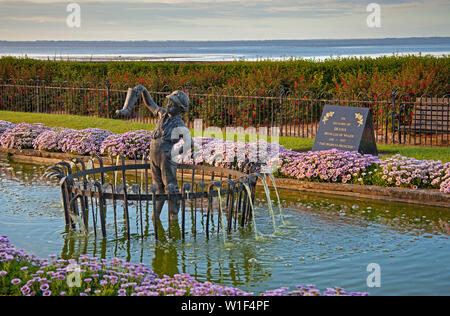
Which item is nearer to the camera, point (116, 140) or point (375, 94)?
point (116, 140)

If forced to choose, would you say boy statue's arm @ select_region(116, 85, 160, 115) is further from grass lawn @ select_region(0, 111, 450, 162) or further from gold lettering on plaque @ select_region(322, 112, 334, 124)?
grass lawn @ select_region(0, 111, 450, 162)

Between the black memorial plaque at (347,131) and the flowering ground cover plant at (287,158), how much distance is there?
2.76 feet

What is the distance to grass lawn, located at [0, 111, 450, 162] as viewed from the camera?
1296 cm

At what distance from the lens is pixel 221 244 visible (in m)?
7.85

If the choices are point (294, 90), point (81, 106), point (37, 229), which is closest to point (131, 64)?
point (81, 106)

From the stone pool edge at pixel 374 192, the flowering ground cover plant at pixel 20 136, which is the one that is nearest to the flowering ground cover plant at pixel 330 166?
the stone pool edge at pixel 374 192

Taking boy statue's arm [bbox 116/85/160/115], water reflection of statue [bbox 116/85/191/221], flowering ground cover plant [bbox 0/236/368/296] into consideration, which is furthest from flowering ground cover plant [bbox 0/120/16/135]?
flowering ground cover plant [bbox 0/236/368/296]

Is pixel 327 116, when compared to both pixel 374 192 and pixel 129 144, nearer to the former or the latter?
pixel 374 192

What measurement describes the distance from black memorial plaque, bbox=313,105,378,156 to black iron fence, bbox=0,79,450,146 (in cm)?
241

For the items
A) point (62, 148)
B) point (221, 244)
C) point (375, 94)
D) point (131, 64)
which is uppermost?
point (131, 64)

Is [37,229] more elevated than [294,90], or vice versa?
[294,90]

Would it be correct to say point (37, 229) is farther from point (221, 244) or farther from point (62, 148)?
point (62, 148)

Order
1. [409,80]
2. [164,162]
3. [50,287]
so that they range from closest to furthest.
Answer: [50,287]
[164,162]
[409,80]

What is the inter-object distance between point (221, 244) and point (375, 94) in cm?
1117
